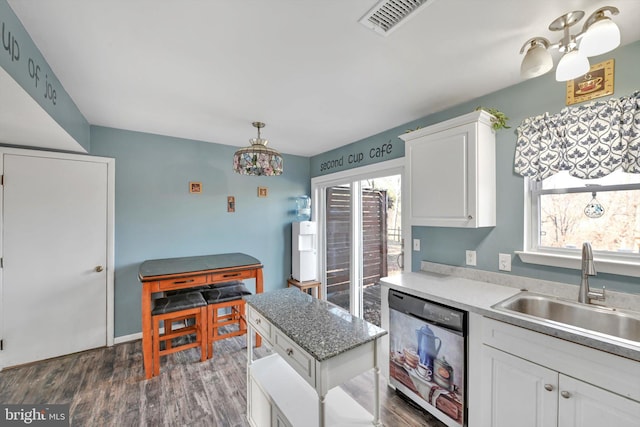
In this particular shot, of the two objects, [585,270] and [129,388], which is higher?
[585,270]

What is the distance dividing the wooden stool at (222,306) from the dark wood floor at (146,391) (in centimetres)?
21

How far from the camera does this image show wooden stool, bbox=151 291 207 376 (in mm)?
2328

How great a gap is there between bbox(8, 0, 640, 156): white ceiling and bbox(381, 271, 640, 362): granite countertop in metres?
1.47

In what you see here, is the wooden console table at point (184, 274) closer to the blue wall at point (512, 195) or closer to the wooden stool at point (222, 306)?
the wooden stool at point (222, 306)

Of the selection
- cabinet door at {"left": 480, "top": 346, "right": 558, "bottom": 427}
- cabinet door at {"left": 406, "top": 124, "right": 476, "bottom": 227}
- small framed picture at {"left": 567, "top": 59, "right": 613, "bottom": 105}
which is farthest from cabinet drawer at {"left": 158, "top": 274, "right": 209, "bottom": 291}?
small framed picture at {"left": 567, "top": 59, "right": 613, "bottom": 105}

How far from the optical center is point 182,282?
243 cm

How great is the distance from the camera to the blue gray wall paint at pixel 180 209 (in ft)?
9.34

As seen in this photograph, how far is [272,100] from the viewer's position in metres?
2.17

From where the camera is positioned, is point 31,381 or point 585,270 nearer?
point 585,270

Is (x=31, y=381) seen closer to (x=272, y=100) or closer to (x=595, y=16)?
(x=272, y=100)

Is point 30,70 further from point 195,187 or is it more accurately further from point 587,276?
point 587,276

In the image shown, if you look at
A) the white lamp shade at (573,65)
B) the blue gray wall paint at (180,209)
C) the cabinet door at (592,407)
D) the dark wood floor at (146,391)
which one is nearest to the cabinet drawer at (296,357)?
the dark wood floor at (146,391)

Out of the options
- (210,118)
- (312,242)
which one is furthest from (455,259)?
(210,118)

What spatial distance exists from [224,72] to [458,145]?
1.71m
